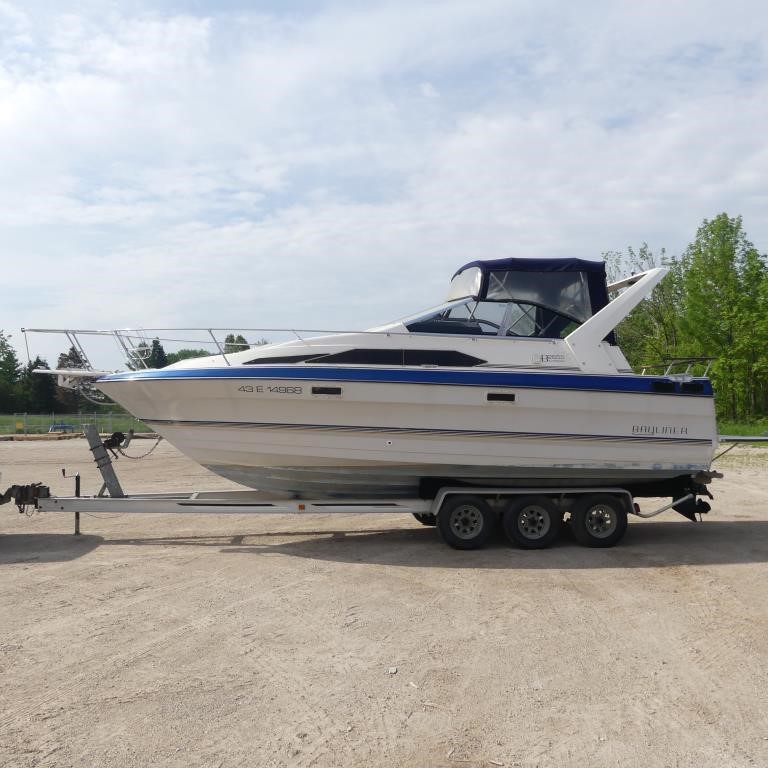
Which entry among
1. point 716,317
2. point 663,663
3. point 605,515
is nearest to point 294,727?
point 663,663

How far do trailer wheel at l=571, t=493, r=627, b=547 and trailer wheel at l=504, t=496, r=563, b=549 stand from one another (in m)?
0.26

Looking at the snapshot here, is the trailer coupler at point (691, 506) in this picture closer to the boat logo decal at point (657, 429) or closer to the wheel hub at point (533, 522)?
the boat logo decal at point (657, 429)

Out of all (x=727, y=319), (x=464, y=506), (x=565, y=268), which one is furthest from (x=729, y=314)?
(x=464, y=506)

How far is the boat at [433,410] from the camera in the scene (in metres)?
7.30

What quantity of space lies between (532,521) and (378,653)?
3.58 metres

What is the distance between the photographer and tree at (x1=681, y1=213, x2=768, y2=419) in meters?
31.6

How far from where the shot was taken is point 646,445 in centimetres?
773

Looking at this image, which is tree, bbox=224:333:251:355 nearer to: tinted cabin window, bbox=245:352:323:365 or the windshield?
tinted cabin window, bbox=245:352:323:365

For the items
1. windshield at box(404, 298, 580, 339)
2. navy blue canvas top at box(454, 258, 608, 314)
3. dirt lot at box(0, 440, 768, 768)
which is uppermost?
navy blue canvas top at box(454, 258, 608, 314)

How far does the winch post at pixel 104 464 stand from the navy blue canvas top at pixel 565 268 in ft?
15.7

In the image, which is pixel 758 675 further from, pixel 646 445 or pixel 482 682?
pixel 646 445

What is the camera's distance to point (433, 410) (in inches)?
290

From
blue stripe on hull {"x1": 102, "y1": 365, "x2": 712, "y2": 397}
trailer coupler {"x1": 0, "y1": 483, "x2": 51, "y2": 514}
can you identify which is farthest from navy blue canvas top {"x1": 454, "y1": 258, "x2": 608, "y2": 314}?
trailer coupler {"x1": 0, "y1": 483, "x2": 51, "y2": 514}

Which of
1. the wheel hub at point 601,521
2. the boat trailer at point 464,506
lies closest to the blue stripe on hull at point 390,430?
the boat trailer at point 464,506
